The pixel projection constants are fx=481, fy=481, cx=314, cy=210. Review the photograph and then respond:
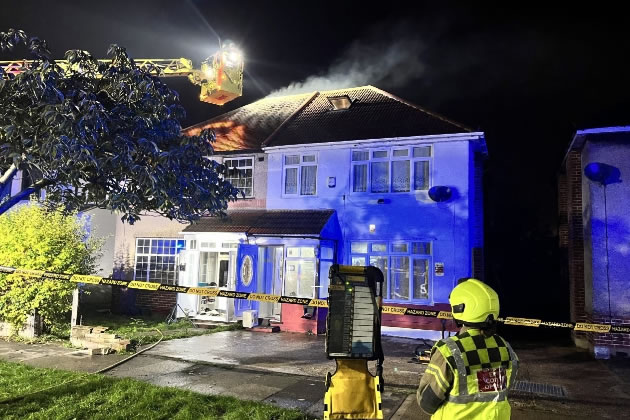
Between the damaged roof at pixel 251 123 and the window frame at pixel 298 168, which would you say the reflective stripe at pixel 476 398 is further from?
the damaged roof at pixel 251 123

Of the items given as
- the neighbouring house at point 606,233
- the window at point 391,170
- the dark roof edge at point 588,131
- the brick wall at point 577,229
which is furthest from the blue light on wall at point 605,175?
the window at point 391,170

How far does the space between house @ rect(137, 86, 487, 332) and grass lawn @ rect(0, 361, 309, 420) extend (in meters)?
7.02

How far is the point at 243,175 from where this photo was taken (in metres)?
16.3

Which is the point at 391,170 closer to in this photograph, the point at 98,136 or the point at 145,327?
the point at 145,327

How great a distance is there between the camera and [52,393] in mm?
6480

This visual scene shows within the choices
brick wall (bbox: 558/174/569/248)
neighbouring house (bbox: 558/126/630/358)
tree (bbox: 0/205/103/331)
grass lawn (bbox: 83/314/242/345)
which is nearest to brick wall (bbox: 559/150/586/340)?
neighbouring house (bbox: 558/126/630/358)

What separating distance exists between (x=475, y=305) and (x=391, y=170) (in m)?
11.3

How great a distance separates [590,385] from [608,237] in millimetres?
4023

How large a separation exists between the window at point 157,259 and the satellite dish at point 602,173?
1222 cm

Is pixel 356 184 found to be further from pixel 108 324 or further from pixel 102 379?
pixel 102 379

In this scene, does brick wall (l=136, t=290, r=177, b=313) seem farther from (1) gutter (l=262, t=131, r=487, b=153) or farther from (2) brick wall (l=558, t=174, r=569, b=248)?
(2) brick wall (l=558, t=174, r=569, b=248)

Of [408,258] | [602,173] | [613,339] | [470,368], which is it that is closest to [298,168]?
[408,258]

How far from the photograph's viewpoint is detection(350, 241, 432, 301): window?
530 inches

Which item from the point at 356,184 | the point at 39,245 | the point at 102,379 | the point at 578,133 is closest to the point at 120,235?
the point at 39,245
